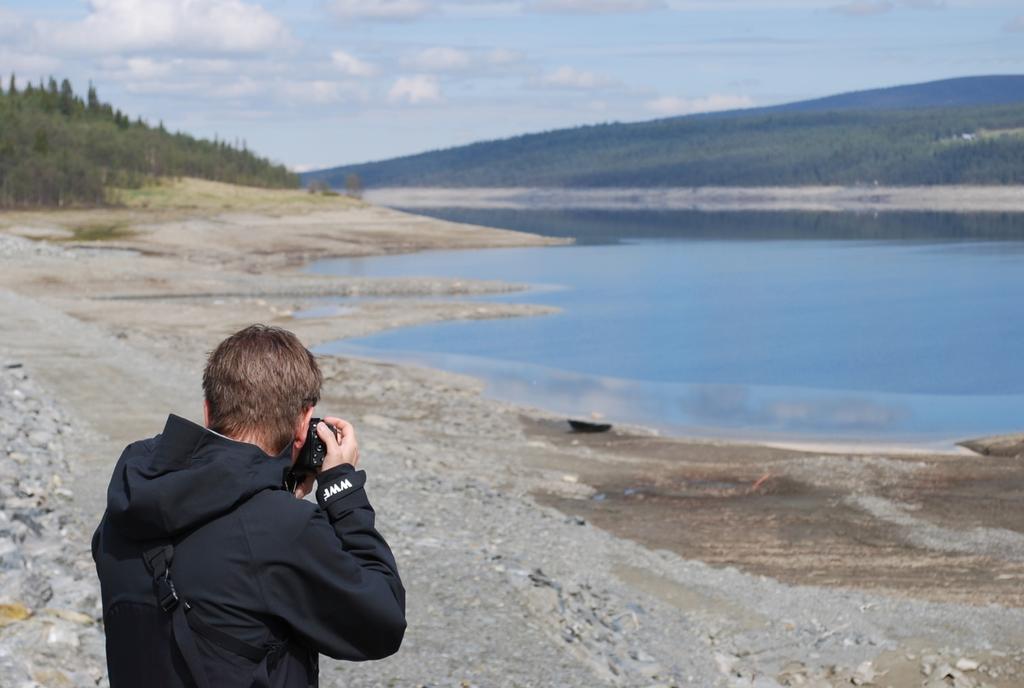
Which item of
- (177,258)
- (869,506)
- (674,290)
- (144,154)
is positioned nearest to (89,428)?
(869,506)

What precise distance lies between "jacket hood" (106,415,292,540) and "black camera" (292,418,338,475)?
0.11m

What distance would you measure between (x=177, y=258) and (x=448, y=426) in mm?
38594

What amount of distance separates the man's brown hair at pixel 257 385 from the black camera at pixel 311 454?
0.09 meters

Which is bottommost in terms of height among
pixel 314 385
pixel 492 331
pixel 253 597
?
pixel 492 331

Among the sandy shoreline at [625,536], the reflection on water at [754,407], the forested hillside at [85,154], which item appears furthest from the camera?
the forested hillside at [85,154]

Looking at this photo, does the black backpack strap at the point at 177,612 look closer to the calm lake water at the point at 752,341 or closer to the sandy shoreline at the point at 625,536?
the sandy shoreline at the point at 625,536

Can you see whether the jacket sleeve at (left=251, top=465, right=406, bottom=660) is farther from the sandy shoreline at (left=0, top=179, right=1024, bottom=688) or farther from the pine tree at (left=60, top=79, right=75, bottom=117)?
the pine tree at (left=60, top=79, right=75, bottom=117)

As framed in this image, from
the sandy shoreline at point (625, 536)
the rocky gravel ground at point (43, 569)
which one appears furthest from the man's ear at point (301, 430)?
the sandy shoreline at point (625, 536)

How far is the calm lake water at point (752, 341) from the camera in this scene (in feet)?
81.3

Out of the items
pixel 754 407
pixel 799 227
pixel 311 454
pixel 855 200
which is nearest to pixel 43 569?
pixel 311 454

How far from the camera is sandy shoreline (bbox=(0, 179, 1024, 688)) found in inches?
342

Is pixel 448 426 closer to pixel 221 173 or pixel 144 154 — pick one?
pixel 144 154

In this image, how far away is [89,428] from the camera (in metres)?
14.5

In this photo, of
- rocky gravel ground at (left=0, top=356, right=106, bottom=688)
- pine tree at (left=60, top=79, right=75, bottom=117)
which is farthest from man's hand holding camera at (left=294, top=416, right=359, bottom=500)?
pine tree at (left=60, top=79, right=75, bottom=117)
